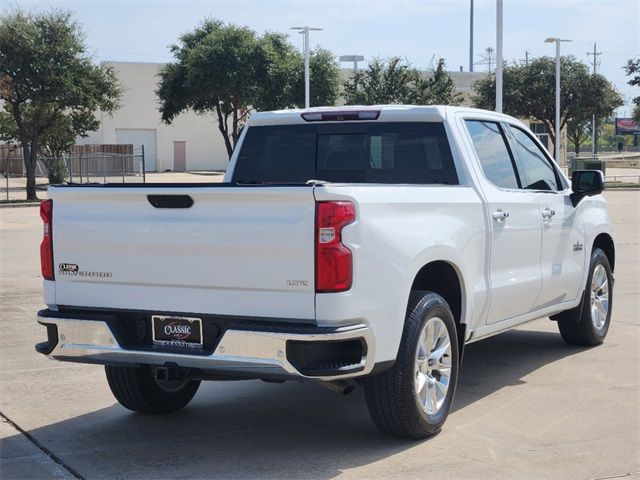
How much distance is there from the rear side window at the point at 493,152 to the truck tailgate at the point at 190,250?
2.34 m

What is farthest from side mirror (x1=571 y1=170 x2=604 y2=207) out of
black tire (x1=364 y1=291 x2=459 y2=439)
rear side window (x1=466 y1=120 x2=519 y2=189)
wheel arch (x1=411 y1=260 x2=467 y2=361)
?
black tire (x1=364 y1=291 x2=459 y2=439)

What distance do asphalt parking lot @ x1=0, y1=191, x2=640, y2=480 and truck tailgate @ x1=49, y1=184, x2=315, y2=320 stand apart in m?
0.90

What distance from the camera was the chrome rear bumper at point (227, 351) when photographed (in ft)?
16.9

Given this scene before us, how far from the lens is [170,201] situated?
217 inches

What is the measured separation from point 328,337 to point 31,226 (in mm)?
21843

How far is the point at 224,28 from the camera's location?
1996 inches

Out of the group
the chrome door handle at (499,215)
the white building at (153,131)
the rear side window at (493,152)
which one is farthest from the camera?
the white building at (153,131)

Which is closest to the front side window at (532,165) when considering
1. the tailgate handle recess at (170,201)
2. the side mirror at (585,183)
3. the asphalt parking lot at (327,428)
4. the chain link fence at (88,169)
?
the side mirror at (585,183)

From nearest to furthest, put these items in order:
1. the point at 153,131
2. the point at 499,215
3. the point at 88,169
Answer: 1. the point at 499,215
2. the point at 88,169
3. the point at 153,131

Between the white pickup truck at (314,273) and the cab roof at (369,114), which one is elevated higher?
the cab roof at (369,114)

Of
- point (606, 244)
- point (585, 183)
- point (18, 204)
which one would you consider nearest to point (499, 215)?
point (585, 183)

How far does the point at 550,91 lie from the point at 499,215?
5652 cm

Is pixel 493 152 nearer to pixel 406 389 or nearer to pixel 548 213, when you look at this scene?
pixel 548 213

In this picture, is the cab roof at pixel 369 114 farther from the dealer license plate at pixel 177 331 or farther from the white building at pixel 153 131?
the white building at pixel 153 131
